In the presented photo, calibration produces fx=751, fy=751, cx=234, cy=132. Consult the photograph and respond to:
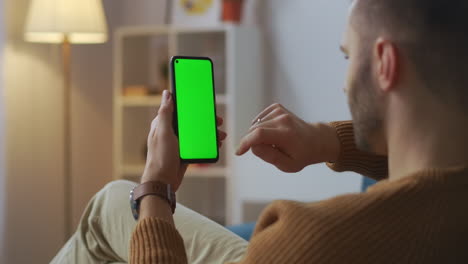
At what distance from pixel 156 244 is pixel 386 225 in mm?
338

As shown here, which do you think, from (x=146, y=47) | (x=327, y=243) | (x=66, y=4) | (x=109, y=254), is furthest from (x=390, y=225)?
(x=146, y=47)

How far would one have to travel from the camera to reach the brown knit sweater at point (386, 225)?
3.08 feet

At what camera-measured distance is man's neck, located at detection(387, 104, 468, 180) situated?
0.95m

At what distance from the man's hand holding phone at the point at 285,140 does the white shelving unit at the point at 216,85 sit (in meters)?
1.93

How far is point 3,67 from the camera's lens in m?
3.23

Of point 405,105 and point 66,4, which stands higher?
point 66,4

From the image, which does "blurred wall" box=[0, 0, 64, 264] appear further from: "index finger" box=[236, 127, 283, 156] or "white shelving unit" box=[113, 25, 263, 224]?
"index finger" box=[236, 127, 283, 156]

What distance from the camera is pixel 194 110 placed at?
136 cm

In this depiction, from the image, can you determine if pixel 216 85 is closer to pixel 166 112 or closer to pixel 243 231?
pixel 243 231

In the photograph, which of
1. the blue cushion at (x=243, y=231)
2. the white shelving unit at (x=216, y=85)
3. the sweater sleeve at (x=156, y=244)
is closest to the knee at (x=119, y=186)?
the blue cushion at (x=243, y=231)

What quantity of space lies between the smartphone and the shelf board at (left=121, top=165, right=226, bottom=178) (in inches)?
78.4

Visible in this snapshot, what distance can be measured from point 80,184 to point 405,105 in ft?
10.0

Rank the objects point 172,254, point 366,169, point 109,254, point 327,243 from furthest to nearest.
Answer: point 109,254, point 366,169, point 172,254, point 327,243

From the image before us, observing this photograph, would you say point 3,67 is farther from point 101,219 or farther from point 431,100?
point 431,100
